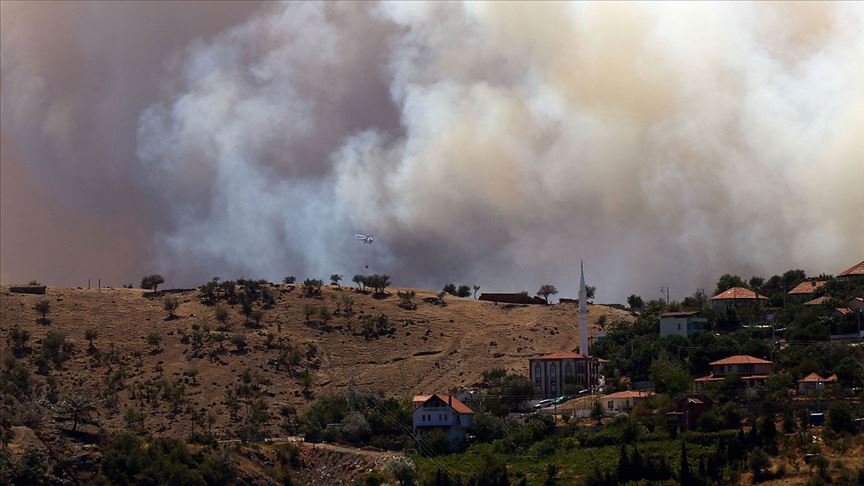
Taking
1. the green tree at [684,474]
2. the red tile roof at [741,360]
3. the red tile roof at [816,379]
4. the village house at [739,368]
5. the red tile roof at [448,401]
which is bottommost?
the green tree at [684,474]

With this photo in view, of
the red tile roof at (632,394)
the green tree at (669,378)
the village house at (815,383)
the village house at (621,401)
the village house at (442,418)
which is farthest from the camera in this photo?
the red tile roof at (632,394)

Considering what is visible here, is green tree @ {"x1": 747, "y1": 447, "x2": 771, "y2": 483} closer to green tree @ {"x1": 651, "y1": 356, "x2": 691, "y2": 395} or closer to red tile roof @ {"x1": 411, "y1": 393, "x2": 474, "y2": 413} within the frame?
green tree @ {"x1": 651, "y1": 356, "x2": 691, "y2": 395}

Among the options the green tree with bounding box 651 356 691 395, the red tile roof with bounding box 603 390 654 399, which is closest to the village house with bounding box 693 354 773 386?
the green tree with bounding box 651 356 691 395

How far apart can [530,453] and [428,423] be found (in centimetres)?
1620

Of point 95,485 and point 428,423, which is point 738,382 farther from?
point 95,485

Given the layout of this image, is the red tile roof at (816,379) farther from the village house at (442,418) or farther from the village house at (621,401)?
the village house at (442,418)

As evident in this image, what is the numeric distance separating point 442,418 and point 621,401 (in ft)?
64.5

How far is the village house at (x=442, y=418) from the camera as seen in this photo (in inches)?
7421

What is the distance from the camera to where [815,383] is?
18388cm

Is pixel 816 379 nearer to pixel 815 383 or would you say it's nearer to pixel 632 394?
pixel 815 383

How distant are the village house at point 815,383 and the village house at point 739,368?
7.06 m

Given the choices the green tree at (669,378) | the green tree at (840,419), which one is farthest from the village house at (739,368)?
the green tree at (840,419)

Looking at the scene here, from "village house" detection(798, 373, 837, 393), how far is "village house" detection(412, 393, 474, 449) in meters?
35.4

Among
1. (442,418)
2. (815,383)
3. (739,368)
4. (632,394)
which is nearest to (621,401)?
(632,394)
